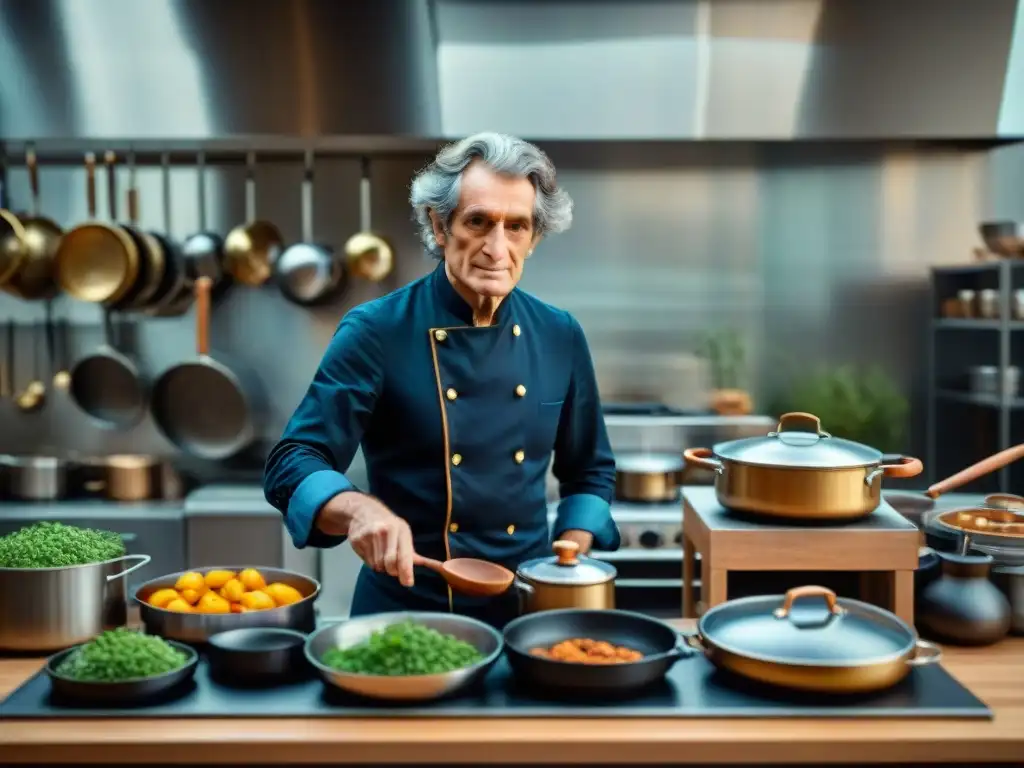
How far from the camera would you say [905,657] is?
4.81 ft

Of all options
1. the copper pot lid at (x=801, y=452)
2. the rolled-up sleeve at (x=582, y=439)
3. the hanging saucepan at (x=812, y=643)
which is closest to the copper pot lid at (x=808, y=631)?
the hanging saucepan at (x=812, y=643)

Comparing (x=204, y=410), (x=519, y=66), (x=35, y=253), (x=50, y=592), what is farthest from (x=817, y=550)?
(x=35, y=253)

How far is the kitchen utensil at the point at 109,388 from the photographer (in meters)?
3.86

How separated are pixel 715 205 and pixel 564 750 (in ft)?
9.38

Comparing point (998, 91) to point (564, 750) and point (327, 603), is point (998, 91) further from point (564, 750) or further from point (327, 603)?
point (564, 750)

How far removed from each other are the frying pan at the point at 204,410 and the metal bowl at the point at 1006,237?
8.41 ft

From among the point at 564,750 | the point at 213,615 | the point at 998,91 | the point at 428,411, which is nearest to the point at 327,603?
the point at 428,411

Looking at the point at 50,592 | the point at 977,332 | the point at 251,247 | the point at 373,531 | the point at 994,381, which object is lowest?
the point at 50,592

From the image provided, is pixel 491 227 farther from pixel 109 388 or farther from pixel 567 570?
pixel 109 388

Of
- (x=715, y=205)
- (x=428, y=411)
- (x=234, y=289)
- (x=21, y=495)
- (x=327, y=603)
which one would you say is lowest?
(x=327, y=603)

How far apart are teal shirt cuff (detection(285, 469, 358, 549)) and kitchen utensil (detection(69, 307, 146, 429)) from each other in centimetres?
234

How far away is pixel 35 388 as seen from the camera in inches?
153

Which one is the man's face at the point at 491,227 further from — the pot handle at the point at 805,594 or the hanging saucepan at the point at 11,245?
the hanging saucepan at the point at 11,245

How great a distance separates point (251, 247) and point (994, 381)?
2.55m
